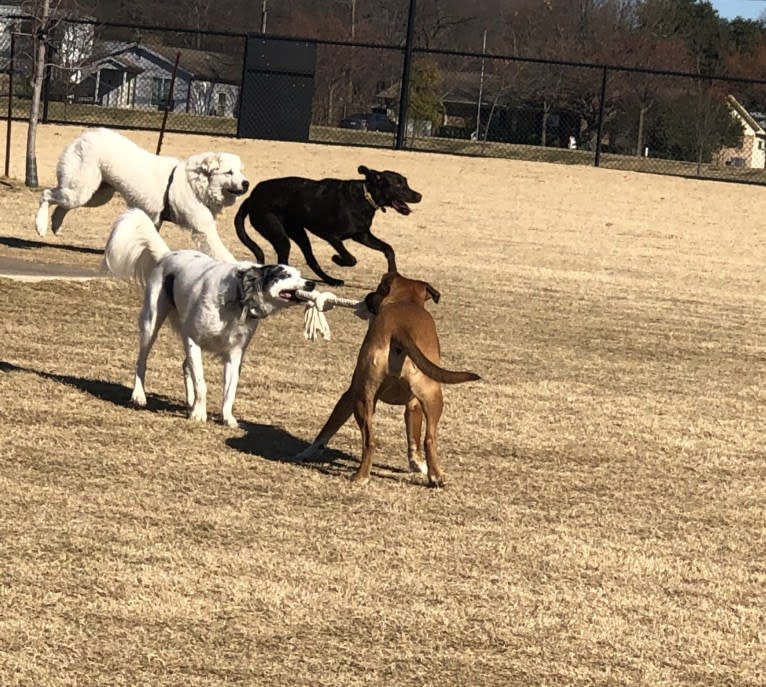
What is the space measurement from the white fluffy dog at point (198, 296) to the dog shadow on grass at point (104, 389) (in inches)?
3.7

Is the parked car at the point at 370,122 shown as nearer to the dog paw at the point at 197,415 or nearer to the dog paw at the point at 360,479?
the dog paw at the point at 197,415

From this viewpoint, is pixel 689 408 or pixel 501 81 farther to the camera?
pixel 501 81

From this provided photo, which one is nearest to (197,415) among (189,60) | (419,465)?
(419,465)

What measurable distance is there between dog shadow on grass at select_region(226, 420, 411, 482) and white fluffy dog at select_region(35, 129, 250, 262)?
5.58 metres

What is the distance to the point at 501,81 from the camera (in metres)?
42.8

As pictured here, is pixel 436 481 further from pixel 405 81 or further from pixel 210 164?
pixel 405 81

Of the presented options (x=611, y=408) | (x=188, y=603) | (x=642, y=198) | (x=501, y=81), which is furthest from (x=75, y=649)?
(x=501, y=81)

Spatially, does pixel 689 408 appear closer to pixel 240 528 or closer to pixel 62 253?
pixel 240 528

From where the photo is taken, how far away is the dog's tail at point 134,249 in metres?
7.84

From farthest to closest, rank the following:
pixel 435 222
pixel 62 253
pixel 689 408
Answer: pixel 435 222 < pixel 62 253 < pixel 689 408

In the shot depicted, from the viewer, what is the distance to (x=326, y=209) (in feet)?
44.2

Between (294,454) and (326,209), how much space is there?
6657 mm

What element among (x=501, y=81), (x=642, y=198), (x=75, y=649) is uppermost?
(x=501, y=81)

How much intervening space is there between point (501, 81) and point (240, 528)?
125 feet
